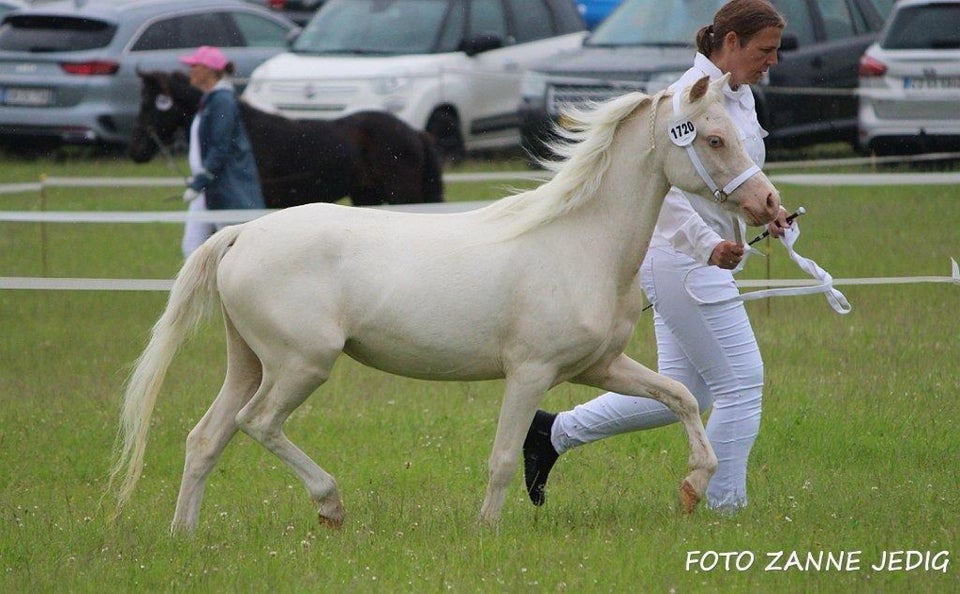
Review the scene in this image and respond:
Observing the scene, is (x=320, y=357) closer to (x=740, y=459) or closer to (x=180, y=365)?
(x=740, y=459)

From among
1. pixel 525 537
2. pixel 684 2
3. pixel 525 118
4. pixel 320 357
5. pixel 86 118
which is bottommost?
pixel 86 118

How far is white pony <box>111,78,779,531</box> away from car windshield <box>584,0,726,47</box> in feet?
34.0

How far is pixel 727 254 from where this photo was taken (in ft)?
16.8

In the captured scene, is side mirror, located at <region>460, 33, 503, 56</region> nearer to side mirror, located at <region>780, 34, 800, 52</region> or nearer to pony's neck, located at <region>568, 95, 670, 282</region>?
side mirror, located at <region>780, 34, 800, 52</region>

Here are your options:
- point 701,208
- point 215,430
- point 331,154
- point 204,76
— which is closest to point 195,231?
point 204,76

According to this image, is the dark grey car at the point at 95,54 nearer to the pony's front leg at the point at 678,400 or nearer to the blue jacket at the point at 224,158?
the blue jacket at the point at 224,158

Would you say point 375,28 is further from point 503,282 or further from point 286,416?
point 503,282

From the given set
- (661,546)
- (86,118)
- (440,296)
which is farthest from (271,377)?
(86,118)

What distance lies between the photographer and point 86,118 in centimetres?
1712

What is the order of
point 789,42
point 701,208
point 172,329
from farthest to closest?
1. point 789,42
2. point 172,329
3. point 701,208

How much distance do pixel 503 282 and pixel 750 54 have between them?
129 centimetres

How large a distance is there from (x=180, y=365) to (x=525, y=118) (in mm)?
7548

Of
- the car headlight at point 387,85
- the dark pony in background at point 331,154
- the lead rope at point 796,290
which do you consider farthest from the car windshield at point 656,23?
the lead rope at point 796,290

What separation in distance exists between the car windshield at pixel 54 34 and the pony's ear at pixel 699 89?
13864 millimetres
